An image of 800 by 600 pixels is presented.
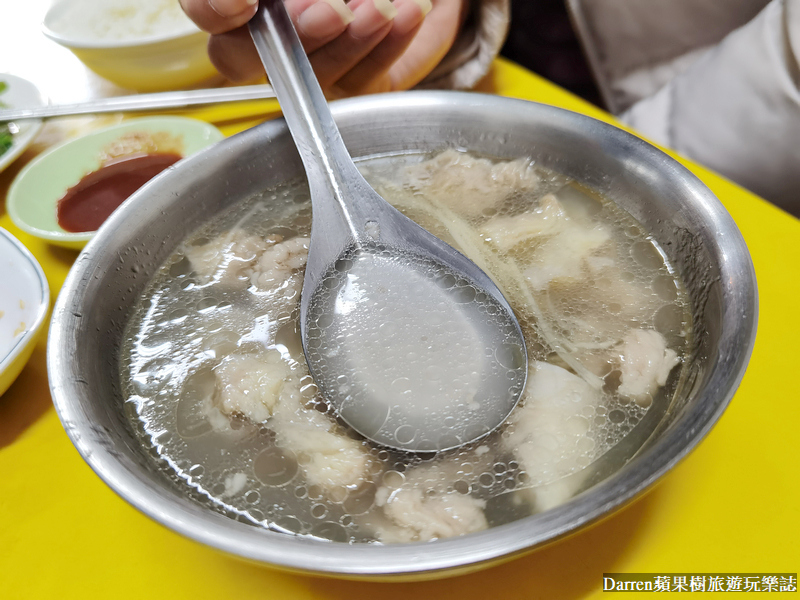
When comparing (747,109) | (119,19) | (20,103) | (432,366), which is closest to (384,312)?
(432,366)

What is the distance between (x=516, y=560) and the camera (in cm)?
83

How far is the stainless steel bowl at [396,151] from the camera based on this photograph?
61 centimetres

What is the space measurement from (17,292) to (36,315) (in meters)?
0.13

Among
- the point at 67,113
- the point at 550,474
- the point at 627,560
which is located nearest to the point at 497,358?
the point at 550,474

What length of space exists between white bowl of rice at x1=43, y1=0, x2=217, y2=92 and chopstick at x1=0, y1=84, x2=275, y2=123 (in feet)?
0.47

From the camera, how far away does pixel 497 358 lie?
93 cm

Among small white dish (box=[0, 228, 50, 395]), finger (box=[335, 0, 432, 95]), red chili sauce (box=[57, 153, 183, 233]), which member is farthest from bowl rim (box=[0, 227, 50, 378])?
finger (box=[335, 0, 432, 95])

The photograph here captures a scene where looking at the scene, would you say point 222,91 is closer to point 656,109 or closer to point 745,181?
point 656,109

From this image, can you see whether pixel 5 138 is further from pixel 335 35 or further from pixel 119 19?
pixel 335 35

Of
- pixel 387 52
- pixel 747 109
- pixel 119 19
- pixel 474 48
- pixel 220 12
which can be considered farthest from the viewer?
pixel 119 19

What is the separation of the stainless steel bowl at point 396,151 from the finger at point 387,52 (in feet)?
0.53

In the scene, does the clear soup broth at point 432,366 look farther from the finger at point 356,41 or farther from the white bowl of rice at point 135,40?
the white bowl of rice at point 135,40

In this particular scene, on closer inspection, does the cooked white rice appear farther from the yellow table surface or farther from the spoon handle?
the yellow table surface

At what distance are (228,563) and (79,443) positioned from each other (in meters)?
0.31
